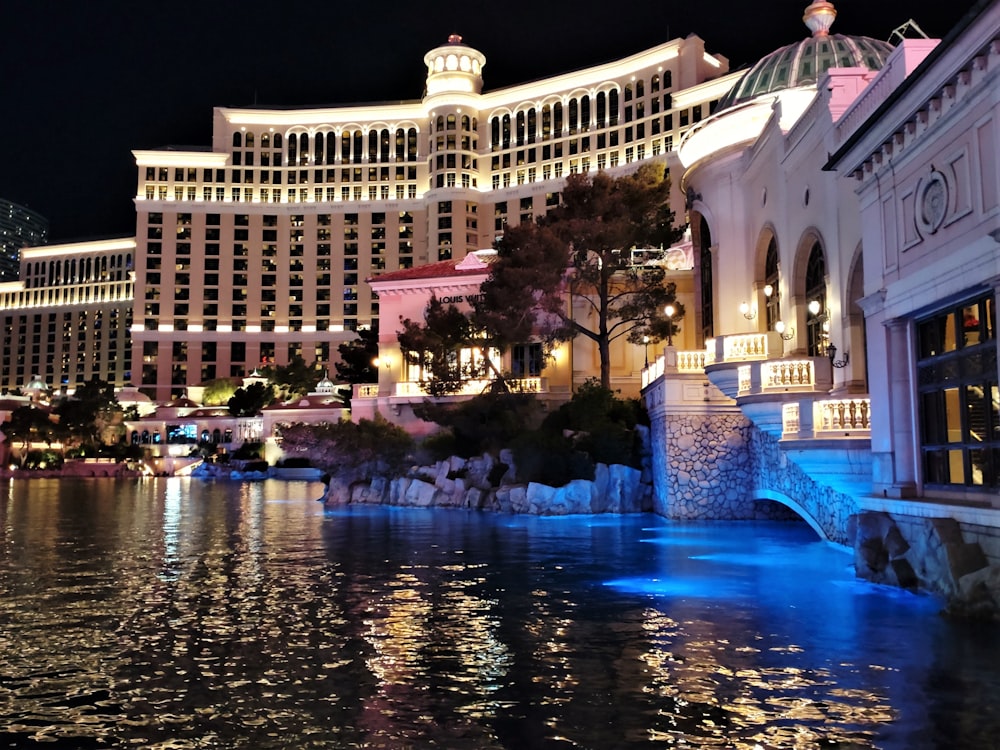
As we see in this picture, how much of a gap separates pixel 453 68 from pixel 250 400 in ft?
165

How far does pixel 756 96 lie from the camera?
84.9ft

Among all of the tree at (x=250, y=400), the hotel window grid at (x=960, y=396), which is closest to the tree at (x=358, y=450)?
Answer: the hotel window grid at (x=960, y=396)

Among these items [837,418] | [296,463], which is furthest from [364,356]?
[837,418]

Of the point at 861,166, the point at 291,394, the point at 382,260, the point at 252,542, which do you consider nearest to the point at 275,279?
the point at 382,260

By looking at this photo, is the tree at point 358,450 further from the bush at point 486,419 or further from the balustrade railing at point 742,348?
the balustrade railing at point 742,348

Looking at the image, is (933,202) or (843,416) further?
(843,416)

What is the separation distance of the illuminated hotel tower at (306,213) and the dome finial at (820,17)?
7975cm

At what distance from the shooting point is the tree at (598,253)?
1164 inches

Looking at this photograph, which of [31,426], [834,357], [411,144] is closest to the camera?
[834,357]

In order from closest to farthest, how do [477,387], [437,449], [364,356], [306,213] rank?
1. [437,449]
2. [477,387]
3. [364,356]
4. [306,213]

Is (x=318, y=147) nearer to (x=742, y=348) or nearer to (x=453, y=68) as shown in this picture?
(x=453, y=68)

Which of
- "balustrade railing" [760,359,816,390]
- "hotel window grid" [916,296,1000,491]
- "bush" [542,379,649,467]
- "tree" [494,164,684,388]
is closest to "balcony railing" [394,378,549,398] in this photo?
"tree" [494,164,684,388]

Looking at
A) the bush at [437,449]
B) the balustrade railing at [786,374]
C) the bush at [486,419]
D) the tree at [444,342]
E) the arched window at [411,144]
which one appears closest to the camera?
the balustrade railing at [786,374]

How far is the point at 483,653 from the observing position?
848 centimetres
